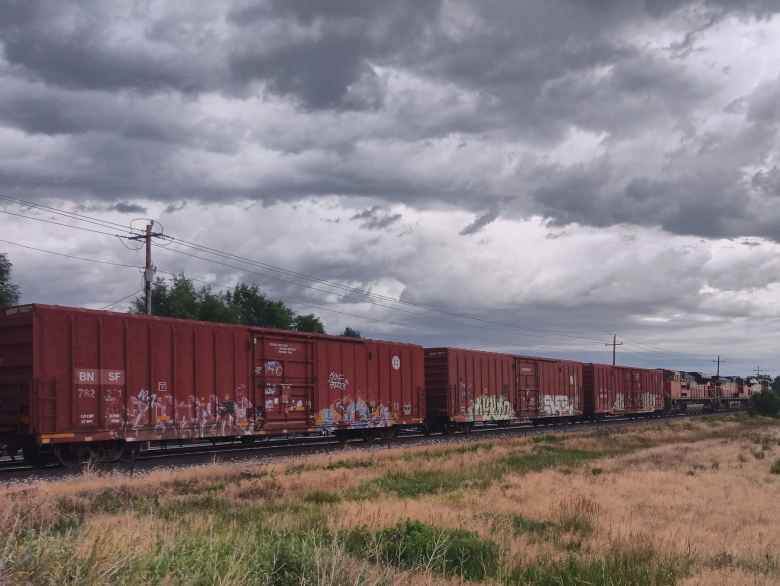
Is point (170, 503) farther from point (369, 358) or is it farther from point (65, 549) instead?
point (369, 358)

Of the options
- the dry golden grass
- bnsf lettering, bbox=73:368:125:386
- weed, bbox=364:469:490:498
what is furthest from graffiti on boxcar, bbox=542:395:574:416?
bnsf lettering, bbox=73:368:125:386

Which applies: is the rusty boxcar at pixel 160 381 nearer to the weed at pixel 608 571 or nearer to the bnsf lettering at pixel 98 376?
the bnsf lettering at pixel 98 376

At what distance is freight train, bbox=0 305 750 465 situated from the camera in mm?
17016

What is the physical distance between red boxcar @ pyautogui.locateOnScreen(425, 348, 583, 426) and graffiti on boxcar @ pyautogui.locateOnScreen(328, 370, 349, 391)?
23.6ft

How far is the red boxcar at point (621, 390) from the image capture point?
46719 millimetres

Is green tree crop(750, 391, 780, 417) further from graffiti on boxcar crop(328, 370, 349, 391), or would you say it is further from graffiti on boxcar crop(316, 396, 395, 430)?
graffiti on boxcar crop(328, 370, 349, 391)

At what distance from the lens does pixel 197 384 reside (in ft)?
66.3

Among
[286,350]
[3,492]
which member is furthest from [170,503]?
[286,350]

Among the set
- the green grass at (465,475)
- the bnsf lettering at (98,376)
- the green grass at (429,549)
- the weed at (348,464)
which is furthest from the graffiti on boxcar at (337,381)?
the green grass at (429,549)

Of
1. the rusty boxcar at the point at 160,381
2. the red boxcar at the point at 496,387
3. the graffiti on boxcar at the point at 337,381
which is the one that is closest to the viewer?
the rusty boxcar at the point at 160,381

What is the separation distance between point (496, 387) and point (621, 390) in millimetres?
19101

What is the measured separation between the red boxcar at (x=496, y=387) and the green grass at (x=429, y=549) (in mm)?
22199

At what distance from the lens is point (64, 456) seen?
17891mm

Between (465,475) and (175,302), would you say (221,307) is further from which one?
(465,475)
